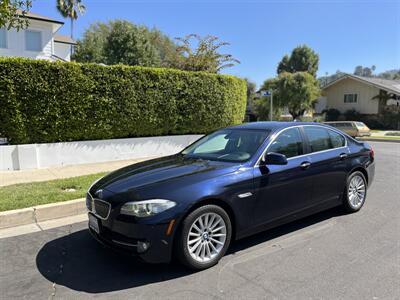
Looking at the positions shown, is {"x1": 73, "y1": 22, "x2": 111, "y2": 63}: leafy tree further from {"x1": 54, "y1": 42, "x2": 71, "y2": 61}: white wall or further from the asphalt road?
the asphalt road

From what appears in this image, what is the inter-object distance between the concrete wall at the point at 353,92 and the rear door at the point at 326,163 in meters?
36.3

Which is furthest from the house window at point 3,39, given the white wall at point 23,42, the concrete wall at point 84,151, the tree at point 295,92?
the tree at point 295,92

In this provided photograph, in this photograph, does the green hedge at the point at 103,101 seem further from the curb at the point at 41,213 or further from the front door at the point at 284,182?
the front door at the point at 284,182

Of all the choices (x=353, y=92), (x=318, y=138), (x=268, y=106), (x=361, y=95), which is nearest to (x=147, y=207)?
(x=318, y=138)

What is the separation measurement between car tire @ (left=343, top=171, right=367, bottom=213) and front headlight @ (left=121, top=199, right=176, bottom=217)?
126 inches

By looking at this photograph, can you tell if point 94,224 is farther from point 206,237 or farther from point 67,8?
point 67,8

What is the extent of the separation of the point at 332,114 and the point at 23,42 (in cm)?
3270

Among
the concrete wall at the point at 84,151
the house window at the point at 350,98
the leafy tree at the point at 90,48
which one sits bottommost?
the concrete wall at the point at 84,151

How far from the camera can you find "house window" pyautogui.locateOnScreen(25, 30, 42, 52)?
21.4 m

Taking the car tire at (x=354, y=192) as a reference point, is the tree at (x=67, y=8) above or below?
above

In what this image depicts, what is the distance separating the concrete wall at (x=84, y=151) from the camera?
28.5 feet

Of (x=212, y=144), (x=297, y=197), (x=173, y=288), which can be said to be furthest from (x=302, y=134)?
(x=173, y=288)

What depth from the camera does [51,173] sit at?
27.7 ft

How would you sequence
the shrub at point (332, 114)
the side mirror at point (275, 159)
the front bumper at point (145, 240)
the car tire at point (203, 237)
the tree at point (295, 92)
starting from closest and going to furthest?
1. the front bumper at point (145, 240)
2. the car tire at point (203, 237)
3. the side mirror at point (275, 159)
4. the tree at point (295, 92)
5. the shrub at point (332, 114)
